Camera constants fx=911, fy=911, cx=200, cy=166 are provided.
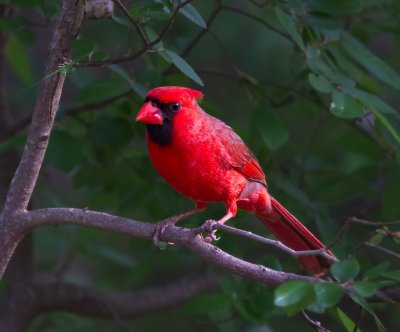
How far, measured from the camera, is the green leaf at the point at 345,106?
291 centimetres

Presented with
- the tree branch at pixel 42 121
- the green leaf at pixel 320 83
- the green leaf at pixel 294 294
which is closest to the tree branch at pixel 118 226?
the tree branch at pixel 42 121

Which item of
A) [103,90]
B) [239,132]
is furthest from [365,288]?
[239,132]

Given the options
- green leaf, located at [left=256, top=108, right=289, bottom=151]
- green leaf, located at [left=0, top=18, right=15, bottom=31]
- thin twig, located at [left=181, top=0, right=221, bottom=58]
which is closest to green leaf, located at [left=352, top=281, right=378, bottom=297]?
green leaf, located at [left=256, top=108, right=289, bottom=151]

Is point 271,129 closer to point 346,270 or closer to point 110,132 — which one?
point 110,132

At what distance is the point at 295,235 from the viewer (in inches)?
134

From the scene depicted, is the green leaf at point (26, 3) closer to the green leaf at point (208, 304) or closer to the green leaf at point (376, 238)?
the green leaf at point (208, 304)

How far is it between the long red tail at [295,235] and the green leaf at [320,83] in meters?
0.60

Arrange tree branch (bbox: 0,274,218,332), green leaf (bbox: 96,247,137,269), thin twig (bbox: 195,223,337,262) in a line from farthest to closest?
green leaf (bbox: 96,247,137,269)
tree branch (bbox: 0,274,218,332)
thin twig (bbox: 195,223,337,262)

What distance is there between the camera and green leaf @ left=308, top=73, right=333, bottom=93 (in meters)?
2.99

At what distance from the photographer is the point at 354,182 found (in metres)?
3.78

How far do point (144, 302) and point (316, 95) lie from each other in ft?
3.94

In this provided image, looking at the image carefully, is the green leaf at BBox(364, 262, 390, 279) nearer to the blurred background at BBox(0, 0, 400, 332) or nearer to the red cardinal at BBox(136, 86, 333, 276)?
the blurred background at BBox(0, 0, 400, 332)

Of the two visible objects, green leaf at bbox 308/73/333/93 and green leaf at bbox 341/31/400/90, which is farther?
green leaf at bbox 341/31/400/90

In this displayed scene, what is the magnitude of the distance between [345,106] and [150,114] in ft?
2.07
